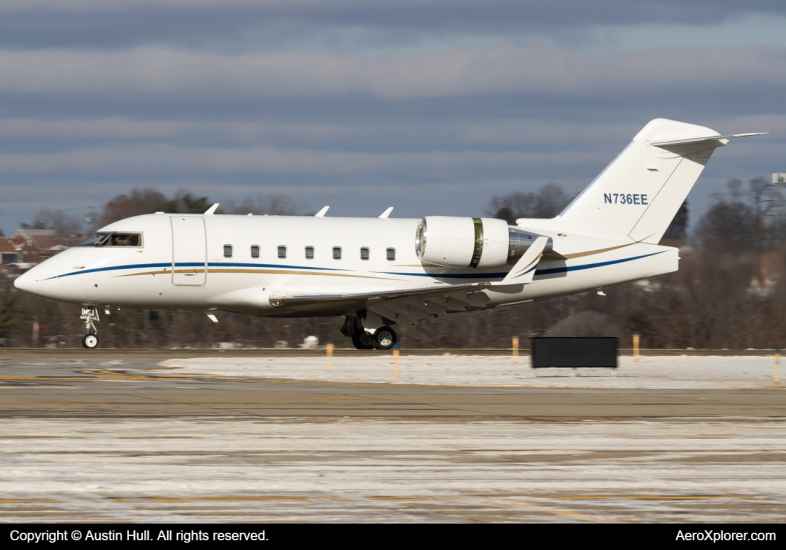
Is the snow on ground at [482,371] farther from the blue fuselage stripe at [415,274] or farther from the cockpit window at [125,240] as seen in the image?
the cockpit window at [125,240]

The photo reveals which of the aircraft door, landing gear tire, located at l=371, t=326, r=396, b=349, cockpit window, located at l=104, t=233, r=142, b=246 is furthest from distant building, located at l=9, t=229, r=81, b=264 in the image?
landing gear tire, located at l=371, t=326, r=396, b=349

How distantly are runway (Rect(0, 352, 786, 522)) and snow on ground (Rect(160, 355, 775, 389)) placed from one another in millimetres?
1221

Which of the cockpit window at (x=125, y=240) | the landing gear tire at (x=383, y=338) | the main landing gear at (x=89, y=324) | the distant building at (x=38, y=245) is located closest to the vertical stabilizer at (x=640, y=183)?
the landing gear tire at (x=383, y=338)

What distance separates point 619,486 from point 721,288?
33.8 meters

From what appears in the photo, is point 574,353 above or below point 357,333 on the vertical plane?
above

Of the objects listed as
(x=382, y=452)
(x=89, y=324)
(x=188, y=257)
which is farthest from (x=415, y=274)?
(x=382, y=452)

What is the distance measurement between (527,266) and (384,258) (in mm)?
4229

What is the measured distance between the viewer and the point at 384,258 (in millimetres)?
30000

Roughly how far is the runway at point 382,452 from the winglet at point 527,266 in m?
8.76

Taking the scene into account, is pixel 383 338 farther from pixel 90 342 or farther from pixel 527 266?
pixel 90 342

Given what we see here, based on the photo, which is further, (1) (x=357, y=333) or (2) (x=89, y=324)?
(1) (x=357, y=333)

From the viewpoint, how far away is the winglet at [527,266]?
1163 inches

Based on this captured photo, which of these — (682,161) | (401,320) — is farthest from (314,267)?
(682,161)
